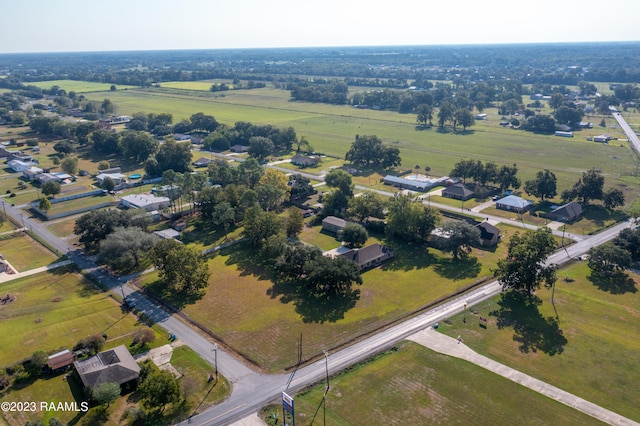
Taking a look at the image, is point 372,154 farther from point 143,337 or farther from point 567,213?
point 143,337

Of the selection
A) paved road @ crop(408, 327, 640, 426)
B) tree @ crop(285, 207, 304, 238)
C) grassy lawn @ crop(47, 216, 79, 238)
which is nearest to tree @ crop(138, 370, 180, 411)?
paved road @ crop(408, 327, 640, 426)

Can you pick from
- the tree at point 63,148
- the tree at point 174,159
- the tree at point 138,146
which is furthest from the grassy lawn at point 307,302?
the tree at point 63,148

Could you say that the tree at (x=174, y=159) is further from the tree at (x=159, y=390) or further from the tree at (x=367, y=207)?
the tree at (x=159, y=390)

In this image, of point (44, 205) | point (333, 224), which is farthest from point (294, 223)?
point (44, 205)

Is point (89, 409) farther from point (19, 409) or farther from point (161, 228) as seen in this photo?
point (161, 228)

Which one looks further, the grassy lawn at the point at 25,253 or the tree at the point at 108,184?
the tree at the point at 108,184

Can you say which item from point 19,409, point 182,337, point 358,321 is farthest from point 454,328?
point 19,409

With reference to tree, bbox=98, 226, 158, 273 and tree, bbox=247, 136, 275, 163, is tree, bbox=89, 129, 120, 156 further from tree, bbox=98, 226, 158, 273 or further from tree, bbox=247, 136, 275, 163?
tree, bbox=98, 226, 158, 273
